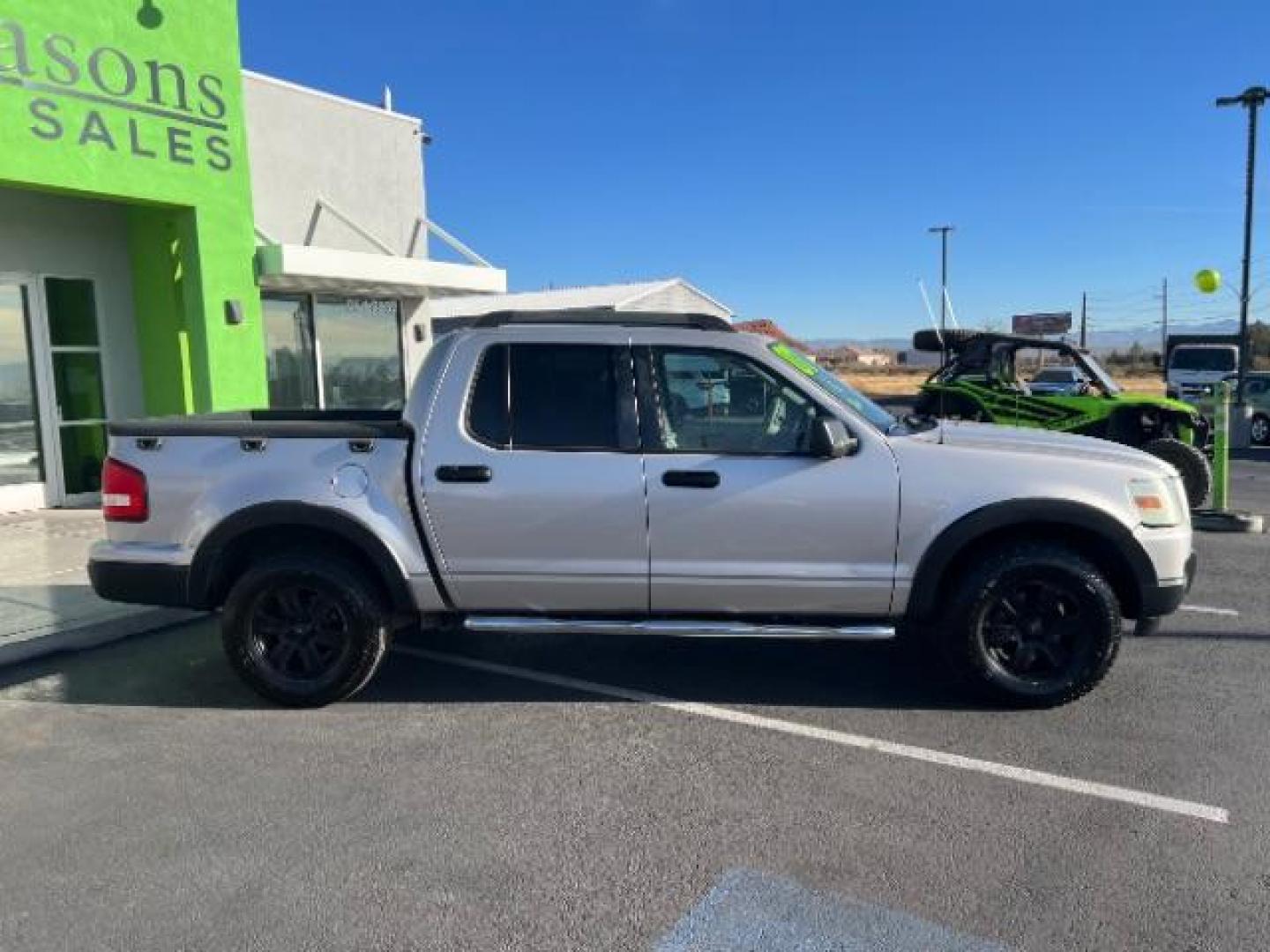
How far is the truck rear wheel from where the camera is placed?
470 cm

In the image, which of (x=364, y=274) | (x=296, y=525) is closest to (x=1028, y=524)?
(x=296, y=525)

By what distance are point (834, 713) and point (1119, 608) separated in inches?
55.4

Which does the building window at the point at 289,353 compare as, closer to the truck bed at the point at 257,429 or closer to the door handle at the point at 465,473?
the truck bed at the point at 257,429

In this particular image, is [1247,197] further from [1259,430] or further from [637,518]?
[637,518]

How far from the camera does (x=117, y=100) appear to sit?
376 inches

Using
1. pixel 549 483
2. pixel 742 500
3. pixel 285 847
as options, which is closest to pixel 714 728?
pixel 742 500

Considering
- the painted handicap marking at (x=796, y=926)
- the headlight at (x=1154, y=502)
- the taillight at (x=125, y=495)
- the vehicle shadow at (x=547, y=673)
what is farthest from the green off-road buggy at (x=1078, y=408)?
the taillight at (x=125, y=495)

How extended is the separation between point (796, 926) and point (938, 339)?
9.95 m

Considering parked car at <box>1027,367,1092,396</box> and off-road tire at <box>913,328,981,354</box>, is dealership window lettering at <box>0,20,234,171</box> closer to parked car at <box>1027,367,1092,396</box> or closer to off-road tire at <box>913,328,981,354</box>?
off-road tire at <box>913,328,981,354</box>

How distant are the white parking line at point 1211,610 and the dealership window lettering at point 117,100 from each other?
10177mm

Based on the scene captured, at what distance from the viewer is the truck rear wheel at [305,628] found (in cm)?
470

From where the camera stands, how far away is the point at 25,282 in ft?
33.5

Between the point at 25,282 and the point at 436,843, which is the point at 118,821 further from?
the point at 25,282

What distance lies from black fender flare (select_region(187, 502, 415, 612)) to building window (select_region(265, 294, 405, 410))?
26.0 ft
